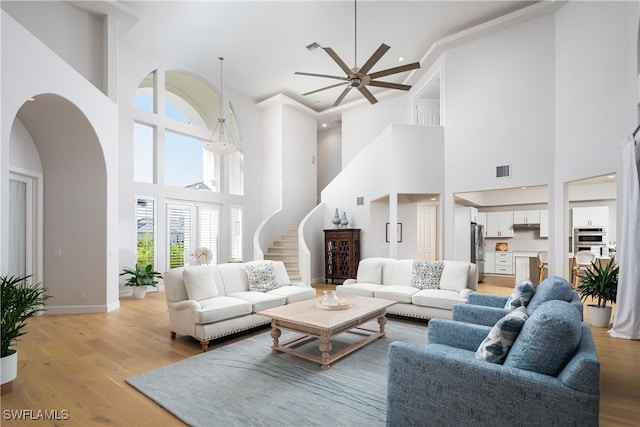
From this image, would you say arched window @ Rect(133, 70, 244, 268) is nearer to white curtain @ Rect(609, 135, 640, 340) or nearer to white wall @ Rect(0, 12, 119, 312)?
white wall @ Rect(0, 12, 119, 312)

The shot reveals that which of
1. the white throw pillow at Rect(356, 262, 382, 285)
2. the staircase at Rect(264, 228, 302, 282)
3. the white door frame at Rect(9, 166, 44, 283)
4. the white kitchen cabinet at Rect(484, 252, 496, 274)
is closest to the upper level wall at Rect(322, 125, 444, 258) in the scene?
the white throw pillow at Rect(356, 262, 382, 285)

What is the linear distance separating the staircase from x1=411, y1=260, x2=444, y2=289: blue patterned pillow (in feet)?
11.1

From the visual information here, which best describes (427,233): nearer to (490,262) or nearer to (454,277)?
(490,262)

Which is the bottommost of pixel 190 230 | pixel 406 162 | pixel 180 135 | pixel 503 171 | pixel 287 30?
pixel 190 230

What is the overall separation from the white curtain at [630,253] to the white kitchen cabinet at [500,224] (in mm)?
5951

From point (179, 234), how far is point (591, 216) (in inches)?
416

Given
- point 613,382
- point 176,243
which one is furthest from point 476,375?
point 176,243

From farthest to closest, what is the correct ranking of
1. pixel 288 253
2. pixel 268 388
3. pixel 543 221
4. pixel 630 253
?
pixel 543 221, pixel 288 253, pixel 630 253, pixel 268 388

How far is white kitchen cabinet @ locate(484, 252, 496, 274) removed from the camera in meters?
9.91

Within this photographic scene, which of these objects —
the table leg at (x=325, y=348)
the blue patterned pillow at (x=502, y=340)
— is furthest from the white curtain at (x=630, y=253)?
the table leg at (x=325, y=348)

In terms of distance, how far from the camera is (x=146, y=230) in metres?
7.30

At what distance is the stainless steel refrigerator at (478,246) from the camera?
9.02m

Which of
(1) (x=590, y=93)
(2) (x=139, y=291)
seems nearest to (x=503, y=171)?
(1) (x=590, y=93)

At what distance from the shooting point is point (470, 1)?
18.7 feet
